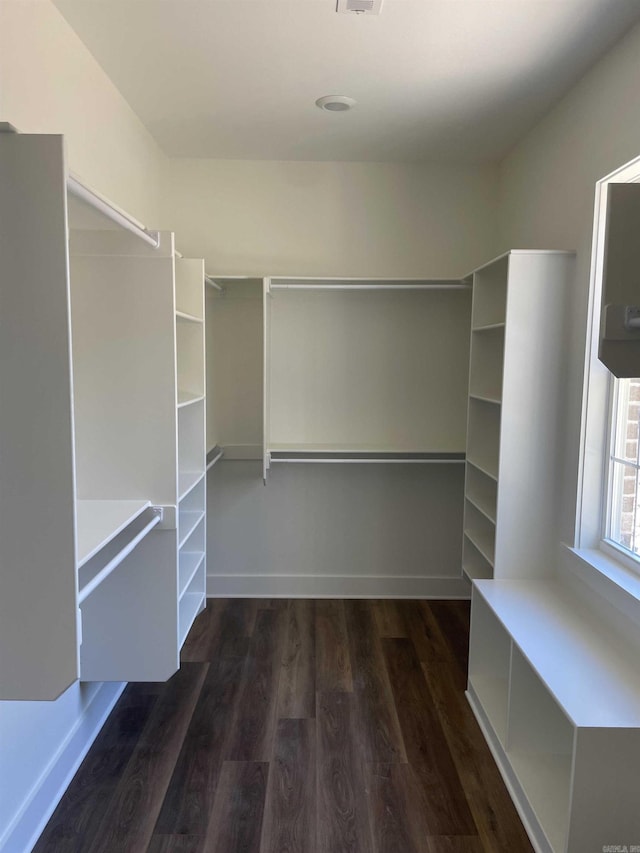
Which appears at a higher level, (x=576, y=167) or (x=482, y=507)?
(x=576, y=167)

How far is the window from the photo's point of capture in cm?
235

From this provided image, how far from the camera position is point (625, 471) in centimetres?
247

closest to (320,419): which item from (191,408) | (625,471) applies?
(191,408)

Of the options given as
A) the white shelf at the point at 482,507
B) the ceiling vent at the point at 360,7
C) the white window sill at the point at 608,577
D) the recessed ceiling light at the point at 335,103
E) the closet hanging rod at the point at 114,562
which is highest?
the recessed ceiling light at the point at 335,103

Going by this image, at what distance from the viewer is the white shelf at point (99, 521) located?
1.70 m

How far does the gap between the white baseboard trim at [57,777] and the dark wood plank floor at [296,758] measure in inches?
1.4

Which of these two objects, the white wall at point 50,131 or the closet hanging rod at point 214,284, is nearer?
the white wall at point 50,131

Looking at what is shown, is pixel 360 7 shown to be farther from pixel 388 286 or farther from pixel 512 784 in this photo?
pixel 512 784

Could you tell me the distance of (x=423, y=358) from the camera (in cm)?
379

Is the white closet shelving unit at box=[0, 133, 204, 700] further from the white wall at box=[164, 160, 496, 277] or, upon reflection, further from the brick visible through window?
the brick visible through window

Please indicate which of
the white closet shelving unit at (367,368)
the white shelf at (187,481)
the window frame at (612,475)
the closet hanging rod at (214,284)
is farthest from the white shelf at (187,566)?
the window frame at (612,475)

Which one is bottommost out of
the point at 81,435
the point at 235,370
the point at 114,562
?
the point at 114,562

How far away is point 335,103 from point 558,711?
2775mm

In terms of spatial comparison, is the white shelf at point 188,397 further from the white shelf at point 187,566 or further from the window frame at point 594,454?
the window frame at point 594,454
